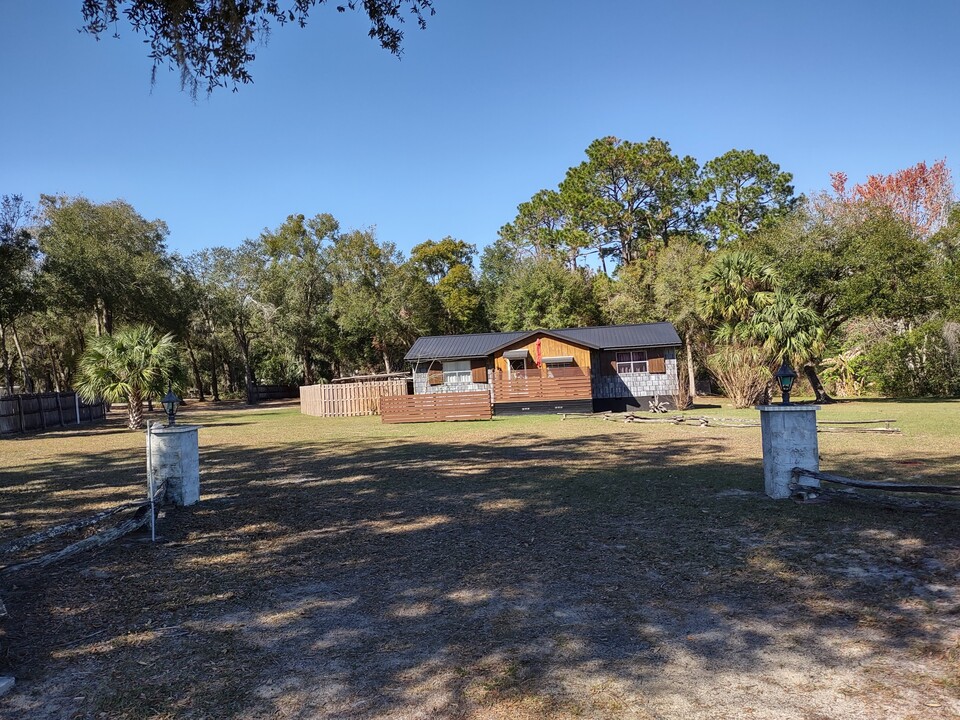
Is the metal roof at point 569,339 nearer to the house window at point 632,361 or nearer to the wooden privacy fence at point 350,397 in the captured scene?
the house window at point 632,361

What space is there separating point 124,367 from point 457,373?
1461cm

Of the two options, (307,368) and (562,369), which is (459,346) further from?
(307,368)

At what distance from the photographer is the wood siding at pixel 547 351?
2869cm

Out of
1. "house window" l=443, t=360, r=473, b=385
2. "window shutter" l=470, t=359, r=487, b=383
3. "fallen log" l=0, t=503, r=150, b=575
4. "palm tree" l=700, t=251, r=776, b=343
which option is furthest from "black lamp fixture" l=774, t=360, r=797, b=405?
"house window" l=443, t=360, r=473, b=385

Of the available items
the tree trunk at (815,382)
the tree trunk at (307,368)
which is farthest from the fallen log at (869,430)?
the tree trunk at (307,368)

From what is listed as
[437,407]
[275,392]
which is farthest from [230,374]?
[437,407]

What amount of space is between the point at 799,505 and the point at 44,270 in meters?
37.0

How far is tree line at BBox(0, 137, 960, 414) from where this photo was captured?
2511cm

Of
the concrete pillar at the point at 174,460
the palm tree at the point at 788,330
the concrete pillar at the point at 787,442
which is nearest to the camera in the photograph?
the concrete pillar at the point at 787,442

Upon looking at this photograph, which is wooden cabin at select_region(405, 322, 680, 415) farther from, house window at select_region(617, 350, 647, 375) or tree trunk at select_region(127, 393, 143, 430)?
tree trunk at select_region(127, 393, 143, 430)

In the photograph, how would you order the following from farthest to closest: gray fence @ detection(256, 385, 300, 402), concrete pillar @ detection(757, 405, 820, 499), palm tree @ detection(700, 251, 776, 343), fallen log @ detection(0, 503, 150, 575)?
gray fence @ detection(256, 385, 300, 402) < palm tree @ detection(700, 251, 776, 343) < concrete pillar @ detection(757, 405, 820, 499) < fallen log @ detection(0, 503, 150, 575)

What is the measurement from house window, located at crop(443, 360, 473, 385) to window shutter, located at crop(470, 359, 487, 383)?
149 mm

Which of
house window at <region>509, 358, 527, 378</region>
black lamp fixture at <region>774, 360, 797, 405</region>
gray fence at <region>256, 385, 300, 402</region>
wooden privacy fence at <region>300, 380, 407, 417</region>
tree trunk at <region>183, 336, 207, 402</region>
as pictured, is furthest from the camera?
gray fence at <region>256, 385, 300, 402</region>

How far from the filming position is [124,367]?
20.2 m
